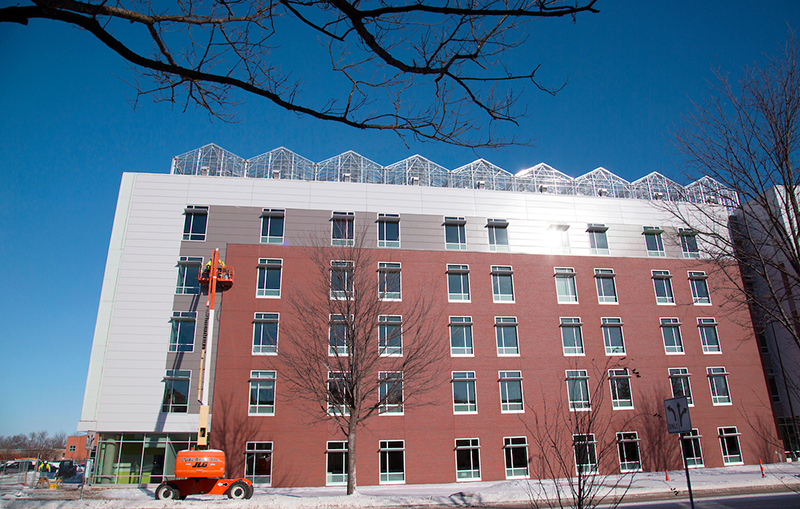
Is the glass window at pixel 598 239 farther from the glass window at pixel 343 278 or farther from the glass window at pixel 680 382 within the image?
the glass window at pixel 343 278

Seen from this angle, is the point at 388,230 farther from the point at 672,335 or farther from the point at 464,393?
the point at 672,335

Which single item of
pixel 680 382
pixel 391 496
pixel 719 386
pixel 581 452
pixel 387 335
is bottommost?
pixel 391 496

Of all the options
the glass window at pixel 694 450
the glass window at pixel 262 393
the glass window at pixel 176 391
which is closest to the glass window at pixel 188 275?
the glass window at pixel 176 391

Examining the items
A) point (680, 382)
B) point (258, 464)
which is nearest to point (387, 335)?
point (258, 464)

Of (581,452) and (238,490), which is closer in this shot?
(581,452)

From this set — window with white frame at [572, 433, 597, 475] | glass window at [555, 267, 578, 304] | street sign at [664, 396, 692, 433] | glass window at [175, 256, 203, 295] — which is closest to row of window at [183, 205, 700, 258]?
glass window at [175, 256, 203, 295]

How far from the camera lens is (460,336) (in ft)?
103

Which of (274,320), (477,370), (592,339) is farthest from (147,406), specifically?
(592,339)

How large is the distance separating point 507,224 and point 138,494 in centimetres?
2677

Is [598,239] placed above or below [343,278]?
above

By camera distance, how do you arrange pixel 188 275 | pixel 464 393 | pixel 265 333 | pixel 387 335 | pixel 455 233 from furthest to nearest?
pixel 455 233, pixel 188 275, pixel 464 393, pixel 387 335, pixel 265 333

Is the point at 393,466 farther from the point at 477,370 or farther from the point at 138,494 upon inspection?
the point at 138,494

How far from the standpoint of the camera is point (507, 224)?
34781mm

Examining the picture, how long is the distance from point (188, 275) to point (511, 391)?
21.6m
